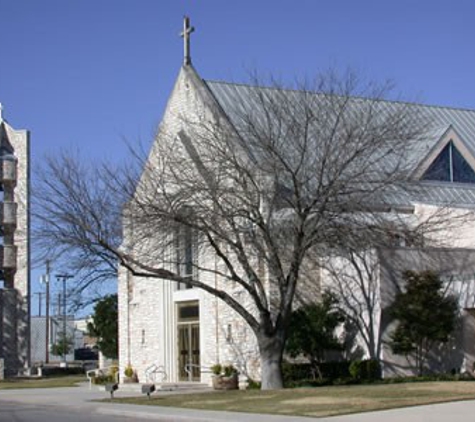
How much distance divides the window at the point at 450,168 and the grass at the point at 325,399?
13194 mm

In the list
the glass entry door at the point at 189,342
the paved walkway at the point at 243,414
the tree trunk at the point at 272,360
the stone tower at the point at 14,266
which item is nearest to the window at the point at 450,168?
the glass entry door at the point at 189,342

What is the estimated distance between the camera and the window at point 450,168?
4097 centimetres

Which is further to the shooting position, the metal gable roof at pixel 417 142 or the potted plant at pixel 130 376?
the potted plant at pixel 130 376

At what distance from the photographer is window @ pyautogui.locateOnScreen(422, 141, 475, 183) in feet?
134

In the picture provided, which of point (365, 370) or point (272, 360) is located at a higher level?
point (272, 360)

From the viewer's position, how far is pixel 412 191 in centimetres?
3180

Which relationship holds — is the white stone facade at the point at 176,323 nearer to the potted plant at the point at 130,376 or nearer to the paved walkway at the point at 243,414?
the potted plant at the point at 130,376

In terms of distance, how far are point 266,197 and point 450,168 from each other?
13.8 metres

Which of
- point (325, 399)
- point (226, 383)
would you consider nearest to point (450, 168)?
point (226, 383)

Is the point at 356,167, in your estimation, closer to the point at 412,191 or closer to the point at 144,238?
the point at 412,191

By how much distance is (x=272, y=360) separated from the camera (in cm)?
3158

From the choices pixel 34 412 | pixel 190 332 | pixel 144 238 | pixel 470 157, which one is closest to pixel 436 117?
pixel 470 157

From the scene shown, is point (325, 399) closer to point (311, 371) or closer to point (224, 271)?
point (311, 371)

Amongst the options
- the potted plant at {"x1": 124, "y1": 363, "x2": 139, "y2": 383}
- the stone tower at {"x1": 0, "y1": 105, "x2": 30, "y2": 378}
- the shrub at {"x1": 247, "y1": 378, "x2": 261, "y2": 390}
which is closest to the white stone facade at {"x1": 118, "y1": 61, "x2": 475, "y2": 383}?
the potted plant at {"x1": 124, "y1": 363, "x2": 139, "y2": 383}
